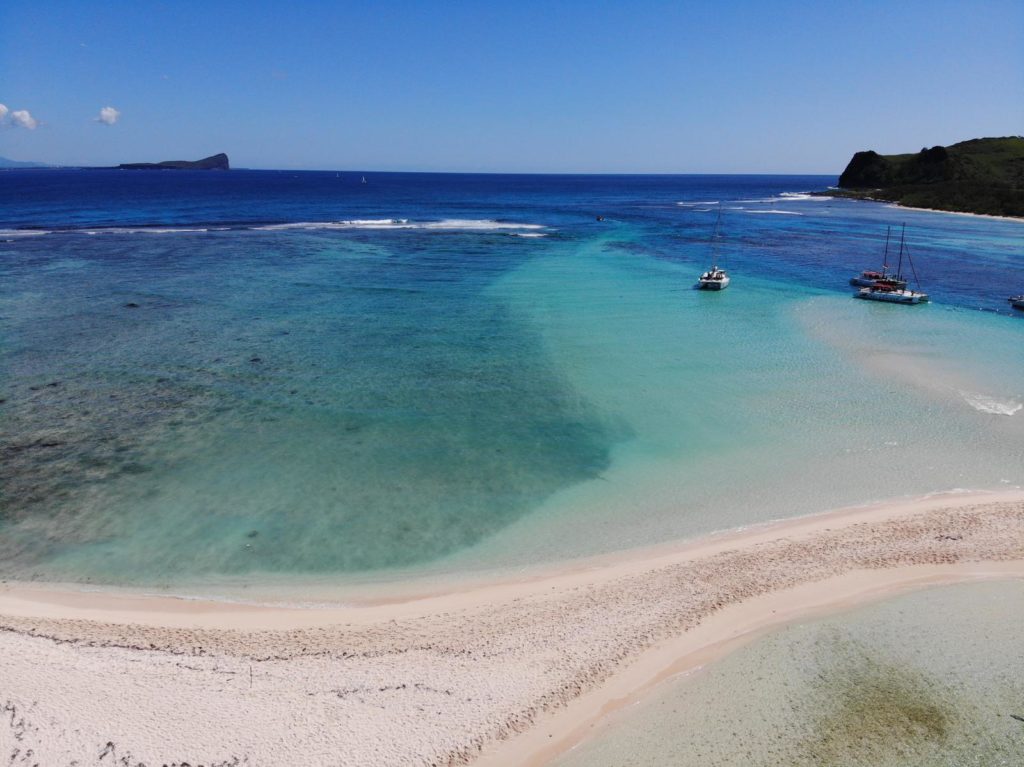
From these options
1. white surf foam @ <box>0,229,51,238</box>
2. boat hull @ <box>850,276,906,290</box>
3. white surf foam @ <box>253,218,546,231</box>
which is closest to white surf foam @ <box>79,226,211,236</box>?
white surf foam @ <box>0,229,51,238</box>

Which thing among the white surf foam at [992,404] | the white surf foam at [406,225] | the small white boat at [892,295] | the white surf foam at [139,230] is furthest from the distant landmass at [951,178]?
the white surf foam at [139,230]

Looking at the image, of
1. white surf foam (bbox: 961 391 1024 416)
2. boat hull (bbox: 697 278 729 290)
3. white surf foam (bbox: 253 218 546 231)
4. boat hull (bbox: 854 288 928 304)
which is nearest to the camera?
white surf foam (bbox: 961 391 1024 416)

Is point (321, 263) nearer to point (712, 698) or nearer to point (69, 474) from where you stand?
point (69, 474)

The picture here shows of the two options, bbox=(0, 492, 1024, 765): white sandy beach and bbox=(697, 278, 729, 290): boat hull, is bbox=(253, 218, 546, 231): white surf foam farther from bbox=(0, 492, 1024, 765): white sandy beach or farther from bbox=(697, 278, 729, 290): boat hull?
bbox=(0, 492, 1024, 765): white sandy beach

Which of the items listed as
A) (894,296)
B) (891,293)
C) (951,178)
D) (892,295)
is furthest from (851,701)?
(951,178)

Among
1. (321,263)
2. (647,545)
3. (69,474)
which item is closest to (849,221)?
(321,263)
